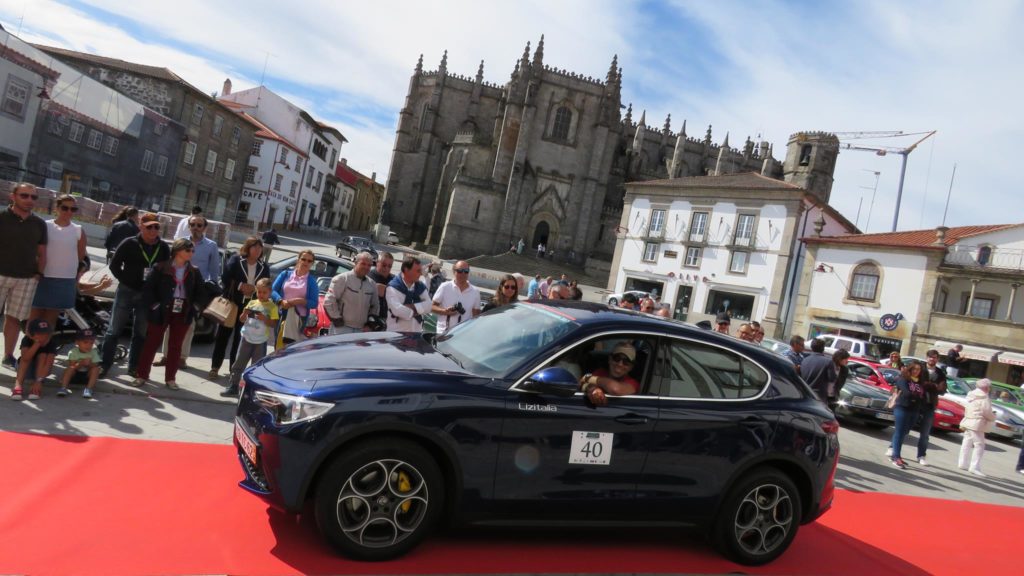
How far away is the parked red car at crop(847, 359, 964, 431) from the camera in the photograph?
15.1 meters

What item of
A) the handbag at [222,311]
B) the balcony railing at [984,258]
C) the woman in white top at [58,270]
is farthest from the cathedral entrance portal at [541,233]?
the woman in white top at [58,270]

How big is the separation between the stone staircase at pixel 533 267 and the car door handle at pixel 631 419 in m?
43.1

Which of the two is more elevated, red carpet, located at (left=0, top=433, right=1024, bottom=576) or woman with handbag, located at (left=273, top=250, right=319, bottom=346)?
woman with handbag, located at (left=273, top=250, right=319, bottom=346)

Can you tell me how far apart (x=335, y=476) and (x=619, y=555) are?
2104 millimetres

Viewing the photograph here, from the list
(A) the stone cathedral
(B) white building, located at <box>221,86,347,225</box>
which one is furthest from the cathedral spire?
(B) white building, located at <box>221,86,347,225</box>

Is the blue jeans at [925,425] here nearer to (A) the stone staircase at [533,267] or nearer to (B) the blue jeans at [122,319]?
(B) the blue jeans at [122,319]

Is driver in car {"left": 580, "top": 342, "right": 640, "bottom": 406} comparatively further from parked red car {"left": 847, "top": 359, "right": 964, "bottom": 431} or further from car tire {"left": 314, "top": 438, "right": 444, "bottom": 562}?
parked red car {"left": 847, "top": 359, "right": 964, "bottom": 431}

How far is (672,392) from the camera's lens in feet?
14.4

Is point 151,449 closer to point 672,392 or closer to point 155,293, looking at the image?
point 155,293

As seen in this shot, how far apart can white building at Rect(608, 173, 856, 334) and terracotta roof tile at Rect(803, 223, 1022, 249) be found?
7.77 feet

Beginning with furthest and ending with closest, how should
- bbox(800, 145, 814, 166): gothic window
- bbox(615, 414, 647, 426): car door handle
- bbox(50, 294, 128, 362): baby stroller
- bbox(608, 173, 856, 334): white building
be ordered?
bbox(800, 145, 814, 166): gothic window, bbox(608, 173, 856, 334): white building, bbox(50, 294, 128, 362): baby stroller, bbox(615, 414, 647, 426): car door handle

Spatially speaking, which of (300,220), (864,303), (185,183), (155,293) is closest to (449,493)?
(155,293)

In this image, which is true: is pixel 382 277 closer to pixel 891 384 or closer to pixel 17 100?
pixel 891 384

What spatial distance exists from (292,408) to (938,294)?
3393 cm
